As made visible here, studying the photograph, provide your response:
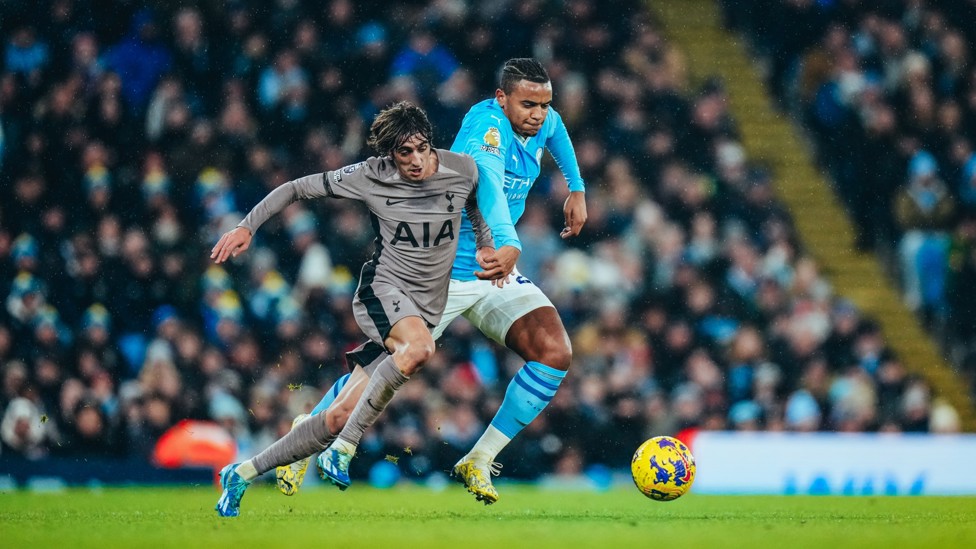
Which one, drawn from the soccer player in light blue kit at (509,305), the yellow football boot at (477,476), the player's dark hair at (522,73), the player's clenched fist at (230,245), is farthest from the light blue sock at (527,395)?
the player's clenched fist at (230,245)

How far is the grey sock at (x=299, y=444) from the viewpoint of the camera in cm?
684

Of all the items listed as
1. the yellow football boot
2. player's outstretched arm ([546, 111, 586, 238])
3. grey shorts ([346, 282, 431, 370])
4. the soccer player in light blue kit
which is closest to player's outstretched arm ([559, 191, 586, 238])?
player's outstretched arm ([546, 111, 586, 238])

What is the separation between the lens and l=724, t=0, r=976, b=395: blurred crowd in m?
15.0

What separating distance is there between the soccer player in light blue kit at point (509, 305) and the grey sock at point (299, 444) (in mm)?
467

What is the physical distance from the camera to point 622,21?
1620cm

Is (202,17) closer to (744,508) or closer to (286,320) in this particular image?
(286,320)

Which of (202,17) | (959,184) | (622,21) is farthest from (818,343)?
(202,17)

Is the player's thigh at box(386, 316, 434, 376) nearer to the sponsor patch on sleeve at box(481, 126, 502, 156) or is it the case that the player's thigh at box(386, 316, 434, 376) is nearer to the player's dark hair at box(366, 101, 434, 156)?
the player's dark hair at box(366, 101, 434, 156)

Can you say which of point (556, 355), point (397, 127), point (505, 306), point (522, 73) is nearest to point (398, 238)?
point (397, 127)

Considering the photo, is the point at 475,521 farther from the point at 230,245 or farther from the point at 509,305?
the point at 230,245

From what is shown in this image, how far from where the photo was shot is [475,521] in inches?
286

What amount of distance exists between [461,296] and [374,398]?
3.58 feet

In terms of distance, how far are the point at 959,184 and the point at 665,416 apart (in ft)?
16.3

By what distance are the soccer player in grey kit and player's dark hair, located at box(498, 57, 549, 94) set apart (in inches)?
26.7
